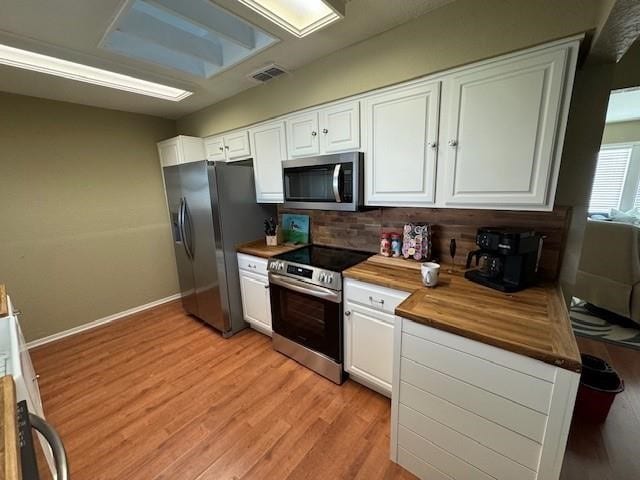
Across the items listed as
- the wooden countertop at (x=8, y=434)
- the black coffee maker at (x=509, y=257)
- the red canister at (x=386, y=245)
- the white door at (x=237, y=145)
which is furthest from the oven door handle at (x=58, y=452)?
the white door at (x=237, y=145)

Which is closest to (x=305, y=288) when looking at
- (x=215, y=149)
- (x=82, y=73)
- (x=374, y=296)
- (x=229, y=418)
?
(x=374, y=296)

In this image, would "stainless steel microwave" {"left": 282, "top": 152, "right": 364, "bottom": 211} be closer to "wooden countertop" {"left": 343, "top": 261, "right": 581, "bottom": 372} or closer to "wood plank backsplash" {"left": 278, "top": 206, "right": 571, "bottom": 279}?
"wood plank backsplash" {"left": 278, "top": 206, "right": 571, "bottom": 279}

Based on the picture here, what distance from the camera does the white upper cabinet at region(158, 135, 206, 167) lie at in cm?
301

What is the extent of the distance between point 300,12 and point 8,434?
2.14m

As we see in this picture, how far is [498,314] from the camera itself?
3.92 feet

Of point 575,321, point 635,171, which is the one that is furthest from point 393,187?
point 635,171

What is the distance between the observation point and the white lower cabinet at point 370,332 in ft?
5.39

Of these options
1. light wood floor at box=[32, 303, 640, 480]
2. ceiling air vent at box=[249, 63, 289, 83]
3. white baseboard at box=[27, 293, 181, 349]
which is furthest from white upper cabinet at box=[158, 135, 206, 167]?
light wood floor at box=[32, 303, 640, 480]

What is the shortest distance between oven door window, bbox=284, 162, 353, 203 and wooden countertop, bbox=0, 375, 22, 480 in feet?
5.72

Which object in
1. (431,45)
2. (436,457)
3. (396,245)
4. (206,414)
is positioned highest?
(431,45)

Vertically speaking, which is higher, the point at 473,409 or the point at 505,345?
the point at 505,345

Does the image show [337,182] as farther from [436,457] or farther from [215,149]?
[215,149]

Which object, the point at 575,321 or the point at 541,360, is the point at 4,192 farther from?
the point at 575,321

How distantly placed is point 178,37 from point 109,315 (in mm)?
3058
